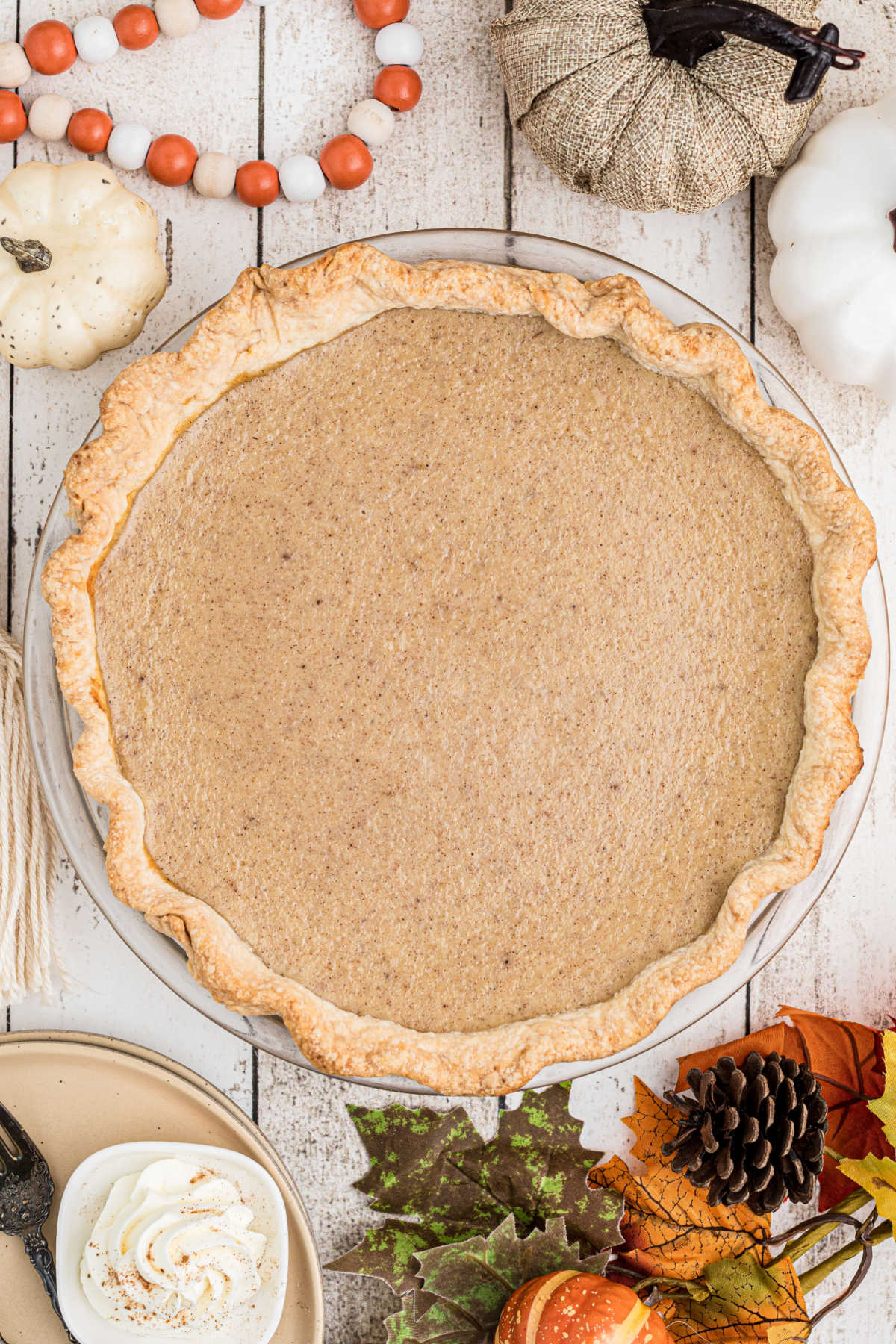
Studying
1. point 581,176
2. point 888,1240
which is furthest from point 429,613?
point 888,1240

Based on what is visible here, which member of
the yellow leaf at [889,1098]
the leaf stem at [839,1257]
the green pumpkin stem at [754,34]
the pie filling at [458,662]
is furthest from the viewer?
the leaf stem at [839,1257]

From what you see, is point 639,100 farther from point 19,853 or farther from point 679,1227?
point 679,1227

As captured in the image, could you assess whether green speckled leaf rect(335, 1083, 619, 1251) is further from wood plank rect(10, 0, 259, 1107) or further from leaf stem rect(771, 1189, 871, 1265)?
wood plank rect(10, 0, 259, 1107)

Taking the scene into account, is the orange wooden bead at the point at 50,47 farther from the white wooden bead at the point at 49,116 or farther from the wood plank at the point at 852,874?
the wood plank at the point at 852,874

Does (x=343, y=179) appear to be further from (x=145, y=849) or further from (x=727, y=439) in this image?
(x=145, y=849)

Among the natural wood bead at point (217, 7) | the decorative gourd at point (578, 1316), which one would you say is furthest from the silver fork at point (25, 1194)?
the natural wood bead at point (217, 7)
